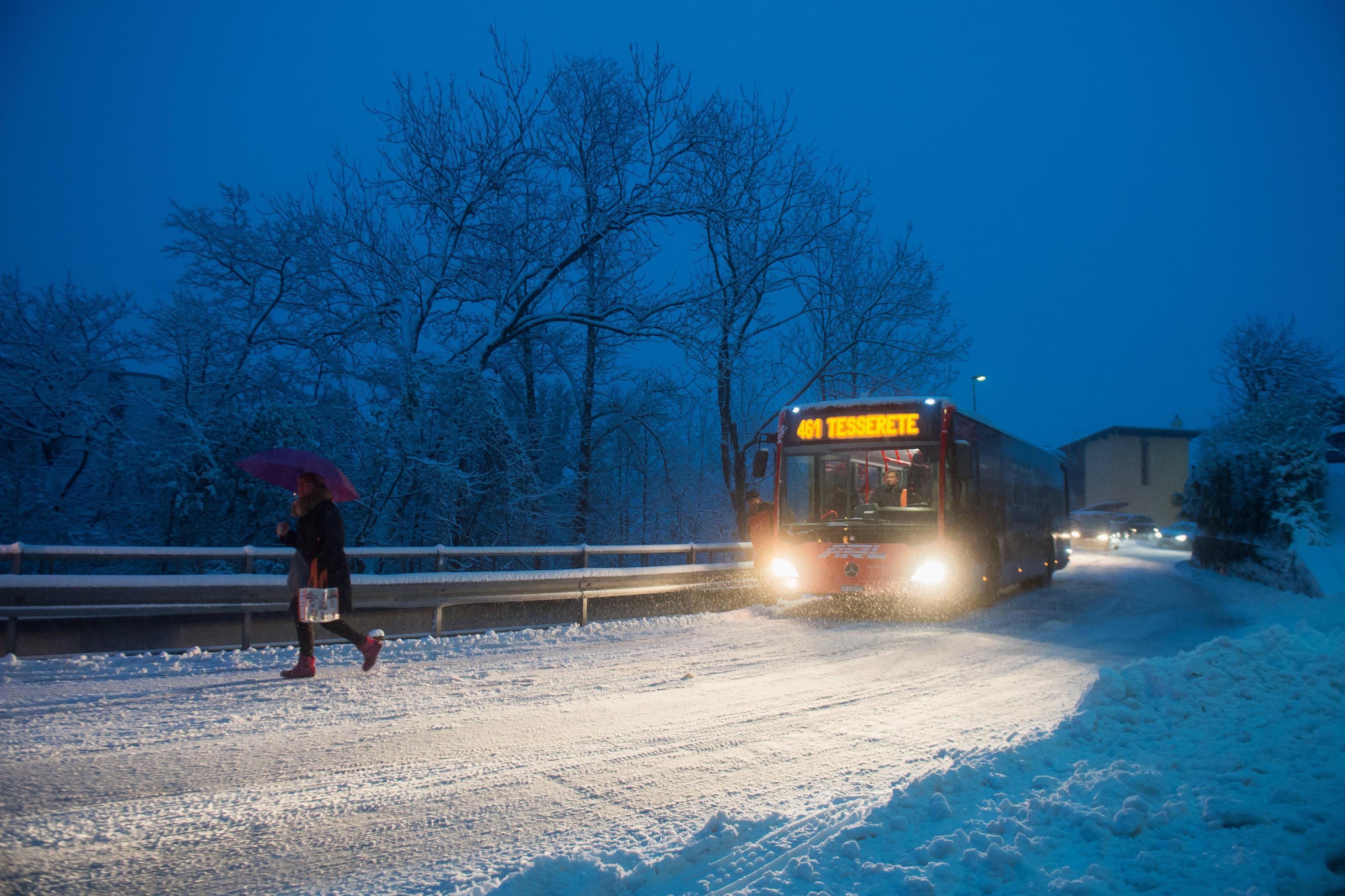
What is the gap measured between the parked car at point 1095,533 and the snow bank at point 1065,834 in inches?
1394

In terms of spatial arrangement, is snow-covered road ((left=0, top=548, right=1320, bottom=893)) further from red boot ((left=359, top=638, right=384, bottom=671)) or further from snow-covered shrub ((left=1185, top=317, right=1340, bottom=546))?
snow-covered shrub ((left=1185, top=317, right=1340, bottom=546))

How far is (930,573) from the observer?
1163 cm

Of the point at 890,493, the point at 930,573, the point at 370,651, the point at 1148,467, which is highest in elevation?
the point at 1148,467

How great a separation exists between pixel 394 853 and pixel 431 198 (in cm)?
1432

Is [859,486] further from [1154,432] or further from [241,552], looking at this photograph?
[1154,432]

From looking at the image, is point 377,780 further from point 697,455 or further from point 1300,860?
point 697,455

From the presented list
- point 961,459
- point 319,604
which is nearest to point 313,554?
point 319,604

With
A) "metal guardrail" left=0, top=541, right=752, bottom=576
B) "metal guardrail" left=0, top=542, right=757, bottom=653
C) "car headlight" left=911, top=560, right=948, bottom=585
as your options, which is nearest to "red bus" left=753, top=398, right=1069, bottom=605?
"car headlight" left=911, top=560, right=948, bottom=585

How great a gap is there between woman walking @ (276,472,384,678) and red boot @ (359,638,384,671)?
265mm

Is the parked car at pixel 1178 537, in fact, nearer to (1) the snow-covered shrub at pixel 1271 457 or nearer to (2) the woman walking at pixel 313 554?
(1) the snow-covered shrub at pixel 1271 457

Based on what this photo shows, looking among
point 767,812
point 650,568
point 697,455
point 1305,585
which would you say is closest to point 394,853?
point 767,812

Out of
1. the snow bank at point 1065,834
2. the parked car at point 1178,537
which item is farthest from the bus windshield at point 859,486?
the parked car at point 1178,537

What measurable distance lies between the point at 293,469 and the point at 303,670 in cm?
187

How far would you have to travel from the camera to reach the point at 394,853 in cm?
353
